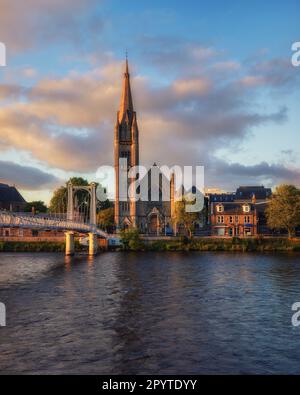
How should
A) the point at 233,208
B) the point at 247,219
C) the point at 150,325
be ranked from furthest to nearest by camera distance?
the point at 233,208 → the point at 247,219 → the point at 150,325

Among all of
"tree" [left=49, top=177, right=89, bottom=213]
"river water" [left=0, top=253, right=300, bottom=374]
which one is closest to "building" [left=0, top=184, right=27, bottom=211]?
"tree" [left=49, top=177, right=89, bottom=213]

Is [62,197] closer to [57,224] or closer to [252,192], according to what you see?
[252,192]

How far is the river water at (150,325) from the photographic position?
76.0 ft

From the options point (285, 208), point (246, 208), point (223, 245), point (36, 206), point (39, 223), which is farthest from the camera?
point (36, 206)

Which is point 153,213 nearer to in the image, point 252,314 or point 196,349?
point 252,314

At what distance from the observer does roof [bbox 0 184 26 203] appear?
566 ft

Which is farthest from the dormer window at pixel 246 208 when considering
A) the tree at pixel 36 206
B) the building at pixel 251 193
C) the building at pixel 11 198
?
the building at pixel 11 198

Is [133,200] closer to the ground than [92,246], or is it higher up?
higher up

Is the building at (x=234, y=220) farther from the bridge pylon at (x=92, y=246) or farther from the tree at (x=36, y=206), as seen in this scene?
the tree at (x=36, y=206)

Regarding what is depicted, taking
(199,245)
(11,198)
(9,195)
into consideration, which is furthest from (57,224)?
(9,195)

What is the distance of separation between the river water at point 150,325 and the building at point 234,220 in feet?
228

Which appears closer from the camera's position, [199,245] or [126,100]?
[199,245]

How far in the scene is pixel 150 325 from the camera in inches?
1217

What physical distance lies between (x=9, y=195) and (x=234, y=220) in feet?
293
